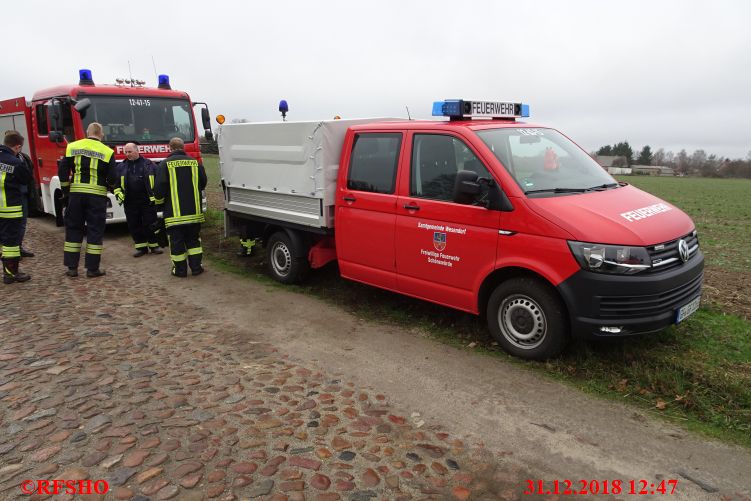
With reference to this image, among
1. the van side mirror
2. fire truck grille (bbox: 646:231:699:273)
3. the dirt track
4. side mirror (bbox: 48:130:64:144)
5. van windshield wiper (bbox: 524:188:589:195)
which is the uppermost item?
the van side mirror

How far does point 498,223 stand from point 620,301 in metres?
1.17

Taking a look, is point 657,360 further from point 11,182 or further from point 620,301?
point 11,182

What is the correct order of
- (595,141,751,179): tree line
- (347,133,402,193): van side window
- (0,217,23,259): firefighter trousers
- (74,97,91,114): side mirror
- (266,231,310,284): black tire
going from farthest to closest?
(595,141,751,179): tree line
(74,97,91,114): side mirror
(0,217,23,259): firefighter trousers
(266,231,310,284): black tire
(347,133,402,193): van side window

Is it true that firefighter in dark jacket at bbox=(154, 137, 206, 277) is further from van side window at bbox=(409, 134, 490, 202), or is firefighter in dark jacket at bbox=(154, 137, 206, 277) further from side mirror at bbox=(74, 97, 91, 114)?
van side window at bbox=(409, 134, 490, 202)

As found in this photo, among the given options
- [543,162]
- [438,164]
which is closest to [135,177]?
[438,164]

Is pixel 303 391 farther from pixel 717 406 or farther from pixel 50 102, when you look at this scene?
pixel 50 102

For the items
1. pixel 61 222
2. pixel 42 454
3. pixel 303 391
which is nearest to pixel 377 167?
pixel 303 391

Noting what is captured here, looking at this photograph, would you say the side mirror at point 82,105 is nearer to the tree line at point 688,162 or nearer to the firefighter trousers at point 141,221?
the firefighter trousers at point 141,221

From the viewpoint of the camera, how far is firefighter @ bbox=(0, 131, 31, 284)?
23.6ft

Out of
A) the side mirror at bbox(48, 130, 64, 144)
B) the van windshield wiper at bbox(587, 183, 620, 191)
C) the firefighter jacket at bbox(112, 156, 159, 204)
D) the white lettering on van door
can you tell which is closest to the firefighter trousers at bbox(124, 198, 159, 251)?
the firefighter jacket at bbox(112, 156, 159, 204)

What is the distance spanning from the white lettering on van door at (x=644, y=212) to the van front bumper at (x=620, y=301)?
499 mm

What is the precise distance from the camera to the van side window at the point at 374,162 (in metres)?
5.64

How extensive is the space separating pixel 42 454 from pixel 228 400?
47.4 inches

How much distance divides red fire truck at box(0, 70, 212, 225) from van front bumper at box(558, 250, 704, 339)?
8.83 meters
